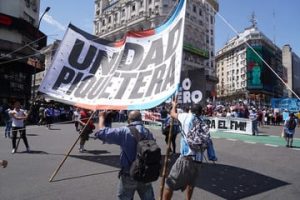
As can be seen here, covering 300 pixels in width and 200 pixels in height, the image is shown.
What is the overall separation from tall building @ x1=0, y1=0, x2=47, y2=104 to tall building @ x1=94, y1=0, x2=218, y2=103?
3706 centimetres

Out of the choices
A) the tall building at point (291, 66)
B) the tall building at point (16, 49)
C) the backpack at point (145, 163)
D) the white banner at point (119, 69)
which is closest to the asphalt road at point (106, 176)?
the white banner at point (119, 69)

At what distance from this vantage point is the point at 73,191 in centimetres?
609

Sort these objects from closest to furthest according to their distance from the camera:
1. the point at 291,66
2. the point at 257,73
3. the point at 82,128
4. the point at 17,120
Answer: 1. the point at 17,120
2. the point at 82,128
3. the point at 257,73
4. the point at 291,66

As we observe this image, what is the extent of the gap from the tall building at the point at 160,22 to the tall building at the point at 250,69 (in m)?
10.3

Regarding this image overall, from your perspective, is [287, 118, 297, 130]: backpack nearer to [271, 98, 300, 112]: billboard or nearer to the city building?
the city building

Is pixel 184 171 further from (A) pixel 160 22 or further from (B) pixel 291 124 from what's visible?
(A) pixel 160 22

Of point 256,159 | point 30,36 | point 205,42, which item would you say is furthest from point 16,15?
point 205,42

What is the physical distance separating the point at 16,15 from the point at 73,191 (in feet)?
107

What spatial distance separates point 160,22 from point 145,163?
228ft

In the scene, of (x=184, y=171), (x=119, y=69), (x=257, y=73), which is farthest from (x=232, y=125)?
(x=257, y=73)

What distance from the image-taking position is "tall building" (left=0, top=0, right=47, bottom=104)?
101ft

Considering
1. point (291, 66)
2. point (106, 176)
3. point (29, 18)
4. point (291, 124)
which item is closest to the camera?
point (106, 176)

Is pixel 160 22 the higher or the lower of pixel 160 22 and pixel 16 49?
the higher

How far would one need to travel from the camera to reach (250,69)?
95.1 metres
